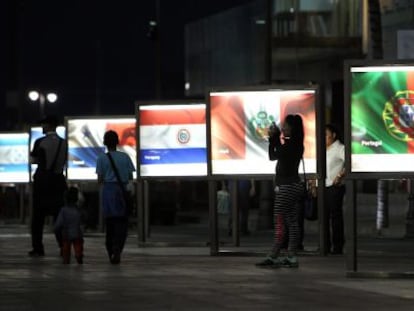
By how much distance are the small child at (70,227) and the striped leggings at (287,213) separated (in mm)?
2686

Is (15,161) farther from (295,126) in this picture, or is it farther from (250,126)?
(295,126)

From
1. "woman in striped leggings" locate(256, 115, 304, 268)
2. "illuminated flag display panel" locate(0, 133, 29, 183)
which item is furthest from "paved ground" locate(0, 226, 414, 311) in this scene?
"illuminated flag display panel" locate(0, 133, 29, 183)

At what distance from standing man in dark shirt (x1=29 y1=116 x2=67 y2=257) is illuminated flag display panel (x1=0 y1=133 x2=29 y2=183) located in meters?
11.5

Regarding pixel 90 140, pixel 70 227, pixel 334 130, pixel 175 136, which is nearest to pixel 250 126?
pixel 334 130

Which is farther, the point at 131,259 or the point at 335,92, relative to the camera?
the point at 335,92

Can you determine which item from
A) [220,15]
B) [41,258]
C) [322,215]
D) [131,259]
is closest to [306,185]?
[322,215]

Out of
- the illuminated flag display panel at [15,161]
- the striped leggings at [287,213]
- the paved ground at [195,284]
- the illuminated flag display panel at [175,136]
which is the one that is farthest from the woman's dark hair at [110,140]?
the illuminated flag display panel at [15,161]

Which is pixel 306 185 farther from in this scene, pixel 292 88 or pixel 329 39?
pixel 329 39

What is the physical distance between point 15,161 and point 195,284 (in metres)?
17.2

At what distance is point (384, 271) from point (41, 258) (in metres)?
5.25

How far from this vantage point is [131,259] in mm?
18250

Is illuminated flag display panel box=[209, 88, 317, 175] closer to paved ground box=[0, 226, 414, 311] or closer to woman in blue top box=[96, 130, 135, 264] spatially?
paved ground box=[0, 226, 414, 311]

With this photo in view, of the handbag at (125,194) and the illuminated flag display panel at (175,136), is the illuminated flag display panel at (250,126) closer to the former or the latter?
the handbag at (125,194)

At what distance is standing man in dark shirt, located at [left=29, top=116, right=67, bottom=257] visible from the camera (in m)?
18.8
